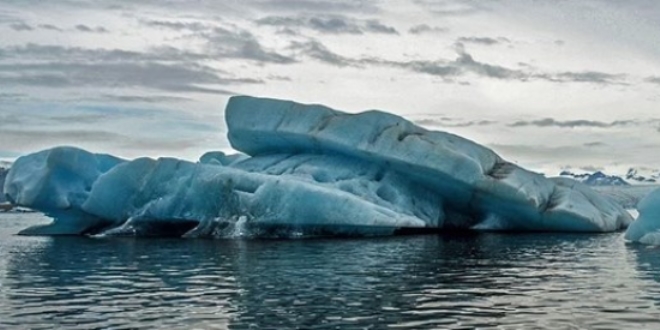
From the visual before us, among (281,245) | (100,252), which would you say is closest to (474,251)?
(281,245)

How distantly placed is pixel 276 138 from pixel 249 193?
4.63 meters

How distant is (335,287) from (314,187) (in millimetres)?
12925

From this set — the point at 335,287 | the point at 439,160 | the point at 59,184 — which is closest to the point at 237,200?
the point at 439,160

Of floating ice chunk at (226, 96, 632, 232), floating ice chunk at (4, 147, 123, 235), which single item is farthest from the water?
floating ice chunk at (4, 147, 123, 235)

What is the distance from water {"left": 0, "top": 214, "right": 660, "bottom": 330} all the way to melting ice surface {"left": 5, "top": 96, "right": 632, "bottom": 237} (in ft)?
11.4

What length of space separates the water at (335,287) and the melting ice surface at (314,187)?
3.49 m

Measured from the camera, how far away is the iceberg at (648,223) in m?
24.3

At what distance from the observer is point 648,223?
24734mm

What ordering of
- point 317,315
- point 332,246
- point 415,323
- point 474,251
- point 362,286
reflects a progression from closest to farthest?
point 415,323 < point 317,315 < point 362,286 < point 474,251 < point 332,246

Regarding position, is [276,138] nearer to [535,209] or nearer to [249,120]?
[249,120]

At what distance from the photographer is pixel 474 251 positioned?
2220 centimetres

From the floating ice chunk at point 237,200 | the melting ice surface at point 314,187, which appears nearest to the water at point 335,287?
the floating ice chunk at point 237,200

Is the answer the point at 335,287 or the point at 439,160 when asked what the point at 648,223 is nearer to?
the point at 439,160

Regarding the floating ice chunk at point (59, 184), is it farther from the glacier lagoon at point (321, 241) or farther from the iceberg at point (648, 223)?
the iceberg at point (648, 223)
